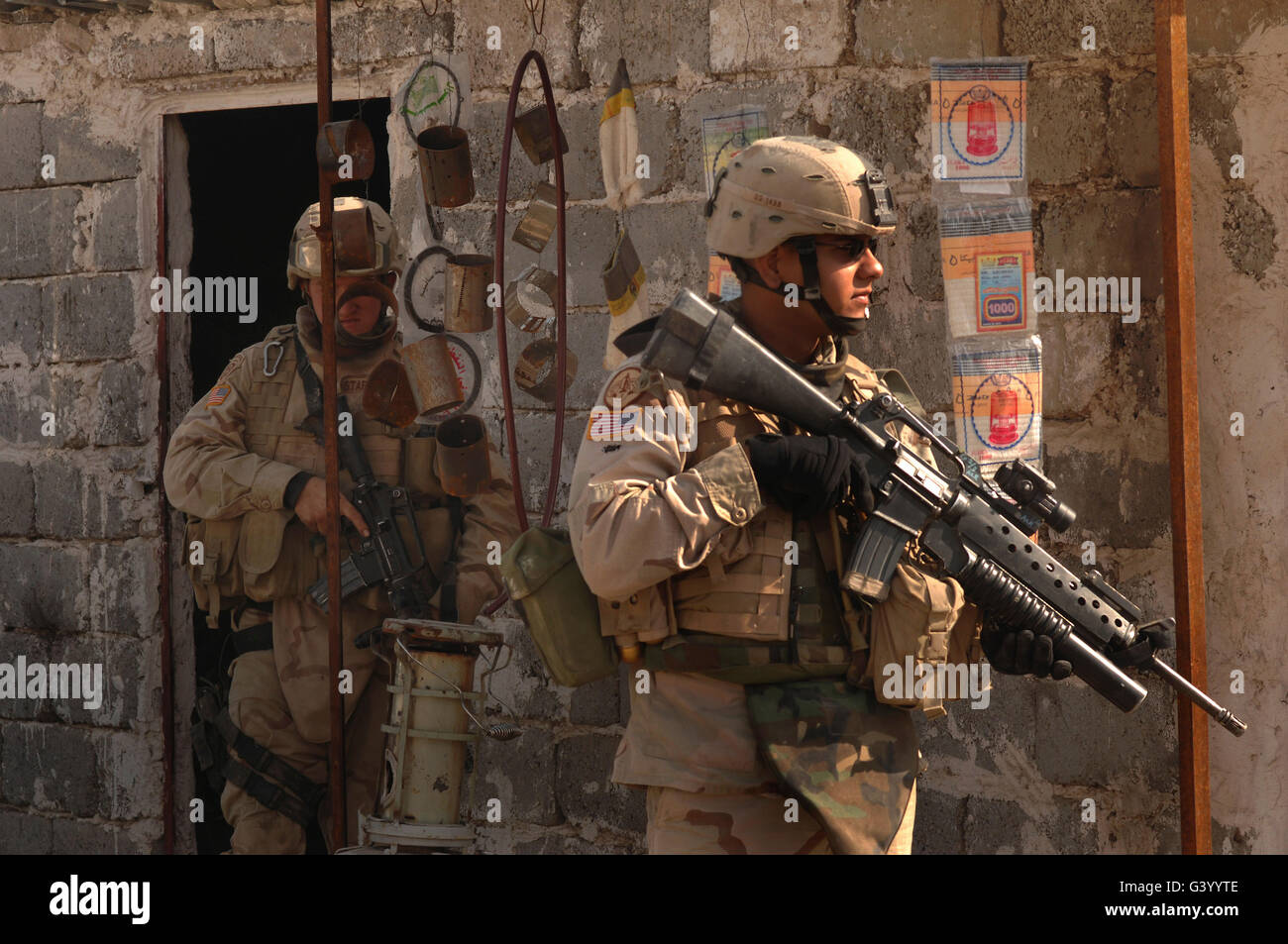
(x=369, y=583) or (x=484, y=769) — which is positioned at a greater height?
(x=369, y=583)

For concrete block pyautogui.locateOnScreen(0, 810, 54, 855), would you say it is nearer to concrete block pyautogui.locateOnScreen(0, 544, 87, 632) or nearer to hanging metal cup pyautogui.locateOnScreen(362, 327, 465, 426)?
concrete block pyautogui.locateOnScreen(0, 544, 87, 632)

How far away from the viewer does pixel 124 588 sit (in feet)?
15.6

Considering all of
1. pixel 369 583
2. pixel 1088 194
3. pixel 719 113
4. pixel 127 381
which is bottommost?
pixel 369 583

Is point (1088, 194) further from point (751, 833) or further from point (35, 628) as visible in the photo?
point (35, 628)

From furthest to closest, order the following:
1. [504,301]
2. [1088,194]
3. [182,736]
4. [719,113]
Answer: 1. [182,736]
2. [504,301]
3. [719,113]
4. [1088,194]

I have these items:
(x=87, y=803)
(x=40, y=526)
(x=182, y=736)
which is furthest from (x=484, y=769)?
(x=40, y=526)

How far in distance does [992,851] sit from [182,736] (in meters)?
2.73

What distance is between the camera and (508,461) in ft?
13.7

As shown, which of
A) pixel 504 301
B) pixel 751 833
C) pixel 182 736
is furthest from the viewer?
pixel 182 736

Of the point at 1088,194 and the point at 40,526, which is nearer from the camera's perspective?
the point at 1088,194

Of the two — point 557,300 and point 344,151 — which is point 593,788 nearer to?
point 557,300

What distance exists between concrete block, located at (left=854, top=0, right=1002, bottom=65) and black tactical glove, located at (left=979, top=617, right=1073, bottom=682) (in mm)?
1642

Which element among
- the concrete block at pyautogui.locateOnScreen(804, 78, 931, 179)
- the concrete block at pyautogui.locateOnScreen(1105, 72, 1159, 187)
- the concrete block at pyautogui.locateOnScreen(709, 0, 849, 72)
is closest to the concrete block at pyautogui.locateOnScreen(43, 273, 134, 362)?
the concrete block at pyautogui.locateOnScreen(709, 0, 849, 72)

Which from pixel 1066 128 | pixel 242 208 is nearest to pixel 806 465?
pixel 1066 128
